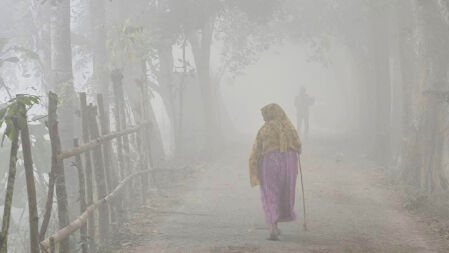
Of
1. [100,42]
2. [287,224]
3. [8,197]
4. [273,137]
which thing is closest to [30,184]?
[8,197]

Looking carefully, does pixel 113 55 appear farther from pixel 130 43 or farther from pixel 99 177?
pixel 99 177

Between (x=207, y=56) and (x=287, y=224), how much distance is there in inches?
513

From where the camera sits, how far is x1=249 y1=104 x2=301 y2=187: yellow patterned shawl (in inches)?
345

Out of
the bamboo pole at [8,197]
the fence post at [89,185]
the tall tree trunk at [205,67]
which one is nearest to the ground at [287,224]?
the fence post at [89,185]

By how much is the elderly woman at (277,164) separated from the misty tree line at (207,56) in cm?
371

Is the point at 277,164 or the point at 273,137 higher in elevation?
the point at 273,137

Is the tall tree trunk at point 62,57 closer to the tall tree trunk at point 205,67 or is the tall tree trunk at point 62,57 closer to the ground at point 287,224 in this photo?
the ground at point 287,224

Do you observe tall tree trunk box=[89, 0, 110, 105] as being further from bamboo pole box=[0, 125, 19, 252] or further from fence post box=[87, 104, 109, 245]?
bamboo pole box=[0, 125, 19, 252]

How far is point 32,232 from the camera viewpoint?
212 inches

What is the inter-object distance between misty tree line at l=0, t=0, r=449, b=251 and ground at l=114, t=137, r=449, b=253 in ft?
4.79

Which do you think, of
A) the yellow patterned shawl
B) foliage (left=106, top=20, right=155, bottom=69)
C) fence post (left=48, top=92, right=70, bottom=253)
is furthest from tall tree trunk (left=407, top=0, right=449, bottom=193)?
fence post (left=48, top=92, right=70, bottom=253)

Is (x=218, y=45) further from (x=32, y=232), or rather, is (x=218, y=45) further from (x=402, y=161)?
(x=32, y=232)

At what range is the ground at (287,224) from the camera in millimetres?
8258

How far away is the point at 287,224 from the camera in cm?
974
